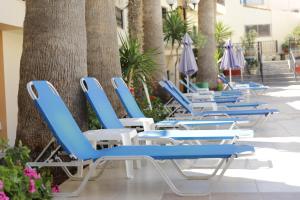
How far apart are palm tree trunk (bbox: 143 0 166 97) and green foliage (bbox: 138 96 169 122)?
0.67 meters

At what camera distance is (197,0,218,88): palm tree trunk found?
20.8 meters

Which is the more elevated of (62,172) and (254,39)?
(254,39)

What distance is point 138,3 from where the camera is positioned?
12.5 m

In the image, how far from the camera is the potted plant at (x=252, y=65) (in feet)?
100

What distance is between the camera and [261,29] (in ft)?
123

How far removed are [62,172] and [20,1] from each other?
18.9 ft

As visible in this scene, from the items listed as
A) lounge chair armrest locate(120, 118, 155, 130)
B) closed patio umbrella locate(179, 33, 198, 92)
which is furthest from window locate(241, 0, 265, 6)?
lounge chair armrest locate(120, 118, 155, 130)

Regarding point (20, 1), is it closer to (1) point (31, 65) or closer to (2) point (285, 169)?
(1) point (31, 65)

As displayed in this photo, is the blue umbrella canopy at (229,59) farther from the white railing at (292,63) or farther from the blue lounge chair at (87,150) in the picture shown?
the blue lounge chair at (87,150)

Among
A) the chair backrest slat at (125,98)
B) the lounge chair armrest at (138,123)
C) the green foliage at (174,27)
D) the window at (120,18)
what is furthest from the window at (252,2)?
the lounge chair armrest at (138,123)

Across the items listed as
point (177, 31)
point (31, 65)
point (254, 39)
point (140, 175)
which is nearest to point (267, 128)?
point (140, 175)

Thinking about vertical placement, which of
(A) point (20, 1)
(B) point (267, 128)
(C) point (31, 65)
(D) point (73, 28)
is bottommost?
(B) point (267, 128)

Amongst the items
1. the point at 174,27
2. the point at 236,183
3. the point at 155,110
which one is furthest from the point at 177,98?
the point at 174,27

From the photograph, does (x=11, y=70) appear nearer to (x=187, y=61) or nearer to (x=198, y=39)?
(x=187, y=61)
